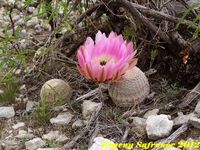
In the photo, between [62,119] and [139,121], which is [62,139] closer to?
[62,119]

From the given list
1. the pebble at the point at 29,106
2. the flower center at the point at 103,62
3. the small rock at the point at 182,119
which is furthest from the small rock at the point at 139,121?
the pebble at the point at 29,106

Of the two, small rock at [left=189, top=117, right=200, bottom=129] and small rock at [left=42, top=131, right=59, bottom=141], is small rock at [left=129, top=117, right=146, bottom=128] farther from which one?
small rock at [left=42, top=131, right=59, bottom=141]

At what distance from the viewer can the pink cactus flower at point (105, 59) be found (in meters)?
1.83

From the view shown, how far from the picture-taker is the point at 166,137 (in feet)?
5.92

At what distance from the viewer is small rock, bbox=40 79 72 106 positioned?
2.06 m

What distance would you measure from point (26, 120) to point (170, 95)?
1.90 ft

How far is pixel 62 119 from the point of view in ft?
6.62

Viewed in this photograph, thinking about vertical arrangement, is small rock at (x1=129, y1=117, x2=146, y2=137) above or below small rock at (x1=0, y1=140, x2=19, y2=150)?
above

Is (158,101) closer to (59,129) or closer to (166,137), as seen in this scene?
(166,137)

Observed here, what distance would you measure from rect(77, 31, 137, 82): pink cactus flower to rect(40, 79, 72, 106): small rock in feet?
0.69

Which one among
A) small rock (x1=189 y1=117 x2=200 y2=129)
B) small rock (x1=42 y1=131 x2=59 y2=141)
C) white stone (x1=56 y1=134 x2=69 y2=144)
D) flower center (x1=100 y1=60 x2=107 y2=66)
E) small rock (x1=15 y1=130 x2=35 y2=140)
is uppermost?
flower center (x1=100 y1=60 x2=107 y2=66)

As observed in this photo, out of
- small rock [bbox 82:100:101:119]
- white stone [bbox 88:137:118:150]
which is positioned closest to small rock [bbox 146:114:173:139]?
white stone [bbox 88:137:118:150]

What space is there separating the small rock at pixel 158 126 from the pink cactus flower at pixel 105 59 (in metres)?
0.21

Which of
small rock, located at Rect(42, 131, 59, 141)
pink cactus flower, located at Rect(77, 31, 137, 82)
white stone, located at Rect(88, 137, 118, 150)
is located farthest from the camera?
small rock, located at Rect(42, 131, 59, 141)
